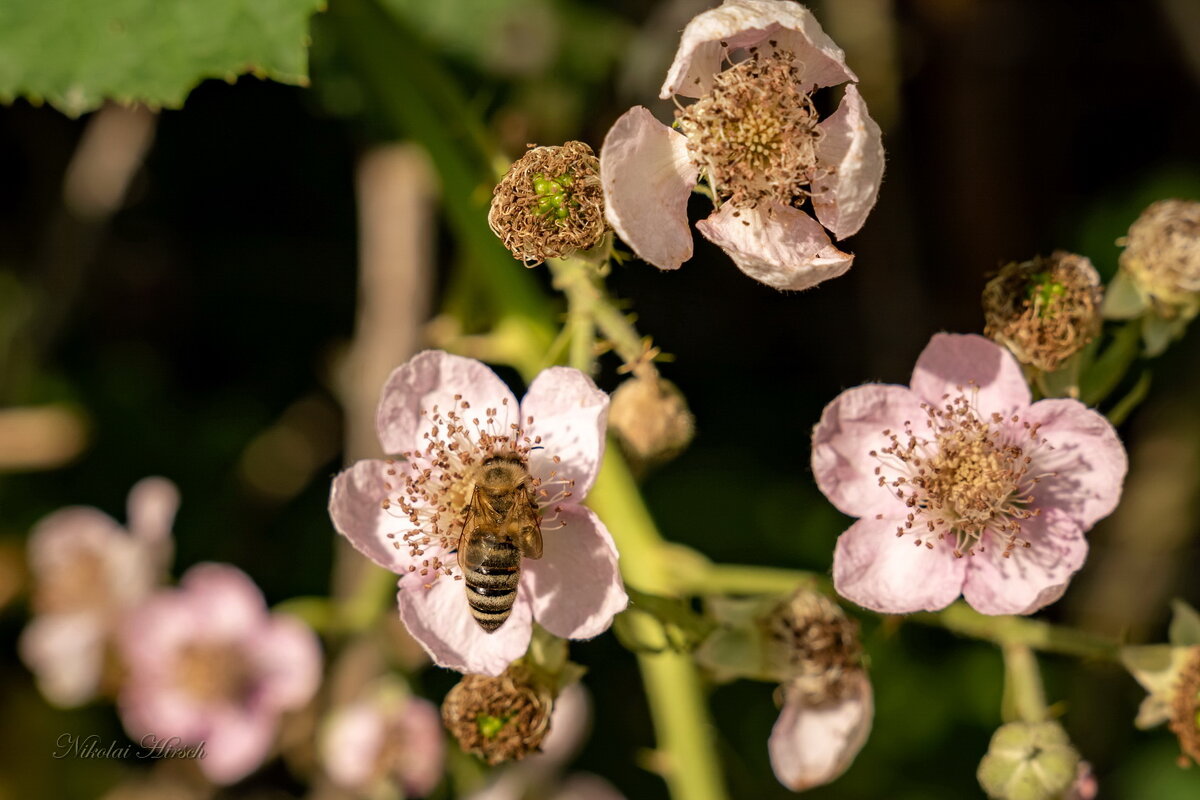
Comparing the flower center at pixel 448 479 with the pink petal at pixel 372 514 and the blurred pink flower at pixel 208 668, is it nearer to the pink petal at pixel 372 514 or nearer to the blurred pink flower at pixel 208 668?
the pink petal at pixel 372 514

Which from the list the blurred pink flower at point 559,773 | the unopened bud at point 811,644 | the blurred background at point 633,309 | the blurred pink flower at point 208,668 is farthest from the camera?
the blurred background at point 633,309

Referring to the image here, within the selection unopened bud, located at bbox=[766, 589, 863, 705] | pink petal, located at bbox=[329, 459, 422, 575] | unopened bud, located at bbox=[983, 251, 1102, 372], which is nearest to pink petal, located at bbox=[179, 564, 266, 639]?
pink petal, located at bbox=[329, 459, 422, 575]

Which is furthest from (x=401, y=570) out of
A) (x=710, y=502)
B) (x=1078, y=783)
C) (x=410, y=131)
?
(x=710, y=502)

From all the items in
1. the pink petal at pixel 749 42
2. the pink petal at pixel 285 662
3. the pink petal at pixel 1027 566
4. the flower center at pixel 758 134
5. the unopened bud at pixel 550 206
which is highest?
the pink petal at pixel 749 42

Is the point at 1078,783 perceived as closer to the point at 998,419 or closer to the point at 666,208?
the point at 998,419

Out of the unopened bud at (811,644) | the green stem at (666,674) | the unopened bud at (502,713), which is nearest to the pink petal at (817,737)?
the unopened bud at (811,644)

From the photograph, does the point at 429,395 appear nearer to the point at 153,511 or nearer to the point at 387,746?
the point at 387,746

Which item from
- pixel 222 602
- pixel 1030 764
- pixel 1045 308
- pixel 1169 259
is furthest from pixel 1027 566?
pixel 222 602
